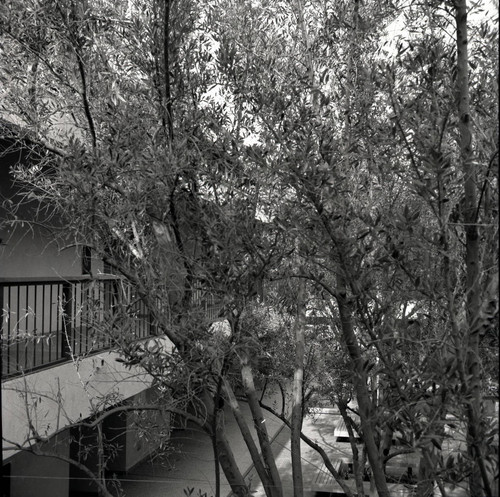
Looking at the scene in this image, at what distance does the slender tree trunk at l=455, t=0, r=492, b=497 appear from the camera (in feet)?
11.3

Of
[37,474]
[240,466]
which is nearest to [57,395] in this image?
[37,474]

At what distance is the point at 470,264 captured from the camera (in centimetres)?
388

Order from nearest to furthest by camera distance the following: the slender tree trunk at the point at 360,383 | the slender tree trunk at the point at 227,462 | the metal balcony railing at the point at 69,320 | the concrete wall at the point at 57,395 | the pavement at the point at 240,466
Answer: the slender tree trunk at the point at 360,383 → the metal balcony railing at the point at 69,320 → the concrete wall at the point at 57,395 → the slender tree trunk at the point at 227,462 → the pavement at the point at 240,466

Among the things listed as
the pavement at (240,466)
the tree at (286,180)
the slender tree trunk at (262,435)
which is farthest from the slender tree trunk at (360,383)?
the pavement at (240,466)

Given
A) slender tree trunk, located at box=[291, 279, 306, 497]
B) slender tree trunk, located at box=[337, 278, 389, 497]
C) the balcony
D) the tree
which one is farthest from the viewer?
slender tree trunk, located at box=[291, 279, 306, 497]

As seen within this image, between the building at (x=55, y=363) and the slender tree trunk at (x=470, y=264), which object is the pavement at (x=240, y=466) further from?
the slender tree trunk at (x=470, y=264)

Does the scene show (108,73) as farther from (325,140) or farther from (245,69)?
(325,140)

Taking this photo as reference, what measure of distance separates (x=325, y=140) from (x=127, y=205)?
169cm

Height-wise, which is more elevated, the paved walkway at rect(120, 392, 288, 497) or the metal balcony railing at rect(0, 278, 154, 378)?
the metal balcony railing at rect(0, 278, 154, 378)

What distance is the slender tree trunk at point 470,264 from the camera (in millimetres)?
3459

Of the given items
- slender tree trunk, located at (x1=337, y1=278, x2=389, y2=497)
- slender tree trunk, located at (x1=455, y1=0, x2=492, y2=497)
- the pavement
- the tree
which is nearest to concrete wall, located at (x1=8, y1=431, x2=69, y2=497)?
the pavement

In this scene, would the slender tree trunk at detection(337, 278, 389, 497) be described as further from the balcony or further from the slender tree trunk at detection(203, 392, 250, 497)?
the slender tree trunk at detection(203, 392, 250, 497)

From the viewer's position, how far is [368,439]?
5.40m

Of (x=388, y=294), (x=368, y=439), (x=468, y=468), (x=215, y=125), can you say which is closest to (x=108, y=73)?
(x=215, y=125)
